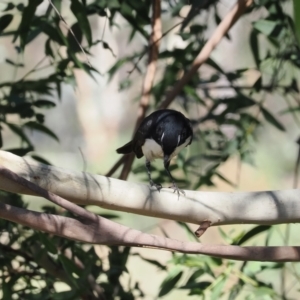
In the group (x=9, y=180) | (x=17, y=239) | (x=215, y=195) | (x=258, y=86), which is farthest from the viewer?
(x=258, y=86)

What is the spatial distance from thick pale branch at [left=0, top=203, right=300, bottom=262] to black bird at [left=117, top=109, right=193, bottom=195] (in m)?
1.13

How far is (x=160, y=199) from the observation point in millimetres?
1739

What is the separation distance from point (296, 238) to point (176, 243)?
16.6ft

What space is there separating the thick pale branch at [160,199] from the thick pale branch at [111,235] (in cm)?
8

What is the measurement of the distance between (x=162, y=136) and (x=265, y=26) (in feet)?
1.95

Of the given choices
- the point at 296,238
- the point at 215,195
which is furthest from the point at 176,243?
the point at 296,238

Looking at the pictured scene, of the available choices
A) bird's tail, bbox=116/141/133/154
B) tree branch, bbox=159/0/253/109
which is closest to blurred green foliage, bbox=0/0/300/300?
tree branch, bbox=159/0/253/109

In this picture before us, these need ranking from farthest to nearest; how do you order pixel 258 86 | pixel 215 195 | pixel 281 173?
pixel 281 173 < pixel 258 86 < pixel 215 195

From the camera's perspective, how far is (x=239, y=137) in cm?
305

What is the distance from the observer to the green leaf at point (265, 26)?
2857 mm

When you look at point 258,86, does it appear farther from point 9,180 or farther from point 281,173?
point 281,173

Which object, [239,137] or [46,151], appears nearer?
[239,137]

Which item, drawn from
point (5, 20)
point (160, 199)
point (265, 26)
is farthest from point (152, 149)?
point (160, 199)

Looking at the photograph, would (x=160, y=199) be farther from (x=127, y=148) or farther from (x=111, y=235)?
(x=127, y=148)
